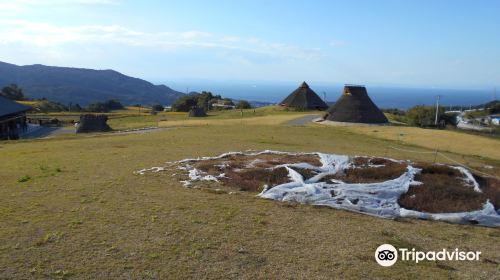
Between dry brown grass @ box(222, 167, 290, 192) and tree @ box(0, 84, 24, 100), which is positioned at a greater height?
tree @ box(0, 84, 24, 100)

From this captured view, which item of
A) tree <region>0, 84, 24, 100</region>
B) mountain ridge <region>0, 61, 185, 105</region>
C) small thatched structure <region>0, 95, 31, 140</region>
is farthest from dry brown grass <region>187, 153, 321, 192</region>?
mountain ridge <region>0, 61, 185, 105</region>

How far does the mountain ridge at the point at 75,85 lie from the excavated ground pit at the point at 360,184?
121704 mm

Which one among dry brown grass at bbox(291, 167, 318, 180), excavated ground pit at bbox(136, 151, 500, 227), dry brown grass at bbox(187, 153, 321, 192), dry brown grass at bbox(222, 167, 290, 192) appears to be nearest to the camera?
excavated ground pit at bbox(136, 151, 500, 227)

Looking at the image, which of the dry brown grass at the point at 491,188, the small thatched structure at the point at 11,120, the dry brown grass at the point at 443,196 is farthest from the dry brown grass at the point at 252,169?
the small thatched structure at the point at 11,120

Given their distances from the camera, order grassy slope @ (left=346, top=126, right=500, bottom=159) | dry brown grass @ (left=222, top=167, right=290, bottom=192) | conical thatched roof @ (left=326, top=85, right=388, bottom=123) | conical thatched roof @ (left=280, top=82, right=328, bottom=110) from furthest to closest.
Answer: conical thatched roof @ (left=280, top=82, right=328, bottom=110) → conical thatched roof @ (left=326, top=85, right=388, bottom=123) → grassy slope @ (left=346, top=126, right=500, bottom=159) → dry brown grass @ (left=222, top=167, right=290, bottom=192)

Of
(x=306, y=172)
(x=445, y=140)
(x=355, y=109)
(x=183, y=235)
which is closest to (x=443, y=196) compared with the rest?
(x=306, y=172)

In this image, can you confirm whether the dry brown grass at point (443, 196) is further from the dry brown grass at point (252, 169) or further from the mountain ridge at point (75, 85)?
the mountain ridge at point (75, 85)

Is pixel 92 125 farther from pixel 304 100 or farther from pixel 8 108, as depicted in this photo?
pixel 304 100

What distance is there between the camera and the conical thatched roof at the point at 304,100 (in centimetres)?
5316

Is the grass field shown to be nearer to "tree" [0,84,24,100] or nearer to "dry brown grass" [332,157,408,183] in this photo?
"dry brown grass" [332,157,408,183]

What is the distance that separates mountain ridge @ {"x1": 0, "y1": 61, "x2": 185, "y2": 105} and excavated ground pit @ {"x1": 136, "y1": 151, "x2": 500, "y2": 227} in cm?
12170

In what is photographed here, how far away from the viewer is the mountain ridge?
138 meters

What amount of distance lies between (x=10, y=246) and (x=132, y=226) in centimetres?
206

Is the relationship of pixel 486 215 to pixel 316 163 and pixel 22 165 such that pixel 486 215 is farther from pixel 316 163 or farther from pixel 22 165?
pixel 22 165
